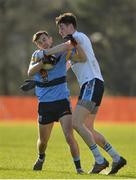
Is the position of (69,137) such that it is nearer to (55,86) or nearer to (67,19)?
(55,86)

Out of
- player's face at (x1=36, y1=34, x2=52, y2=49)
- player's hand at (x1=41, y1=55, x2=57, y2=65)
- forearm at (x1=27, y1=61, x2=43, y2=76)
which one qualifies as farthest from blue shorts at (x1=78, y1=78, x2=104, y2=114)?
player's face at (x1=36, y1=34, x2=52, y2=49)

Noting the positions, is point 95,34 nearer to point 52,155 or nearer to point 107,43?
point 107,43

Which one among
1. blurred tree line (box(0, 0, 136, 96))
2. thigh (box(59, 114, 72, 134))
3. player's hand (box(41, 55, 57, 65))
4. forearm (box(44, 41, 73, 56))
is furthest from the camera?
blurred tree line (box(0, 0, 136, 96))

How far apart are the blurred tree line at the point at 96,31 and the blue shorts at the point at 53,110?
53450 mm

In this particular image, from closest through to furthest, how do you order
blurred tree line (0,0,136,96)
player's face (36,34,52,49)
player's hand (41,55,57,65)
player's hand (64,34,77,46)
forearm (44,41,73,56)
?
forearm (44,41,73,56) < player's hand (64,34,77,46) < player's hand (41,55,57,65) < player's face (36,34,52,49) < blurred tree line (0,0,136,96)

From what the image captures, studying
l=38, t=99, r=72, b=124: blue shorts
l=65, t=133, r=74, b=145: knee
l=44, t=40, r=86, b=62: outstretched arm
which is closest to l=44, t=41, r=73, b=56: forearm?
l=44, t=40, r=86, b=62: outstretched arm

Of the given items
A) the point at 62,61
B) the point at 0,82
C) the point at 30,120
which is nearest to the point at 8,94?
the point at 0,82

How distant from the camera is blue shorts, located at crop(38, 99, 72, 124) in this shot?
12055 mm

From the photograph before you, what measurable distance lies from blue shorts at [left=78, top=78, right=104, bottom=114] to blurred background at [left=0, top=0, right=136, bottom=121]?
53657 millimetres

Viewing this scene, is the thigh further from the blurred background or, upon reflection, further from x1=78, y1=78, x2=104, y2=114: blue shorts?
the blurred background

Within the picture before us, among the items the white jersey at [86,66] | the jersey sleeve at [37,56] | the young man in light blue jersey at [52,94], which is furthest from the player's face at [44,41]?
→ the white jersey at [86,66]

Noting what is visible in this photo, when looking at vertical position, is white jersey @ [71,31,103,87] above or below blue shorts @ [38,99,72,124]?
above

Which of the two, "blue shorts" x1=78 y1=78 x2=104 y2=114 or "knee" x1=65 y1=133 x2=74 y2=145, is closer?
"blue shorts" x1=78 y1=78 x2=104 y2=114

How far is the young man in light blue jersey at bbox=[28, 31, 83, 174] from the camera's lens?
11930 millimetres
